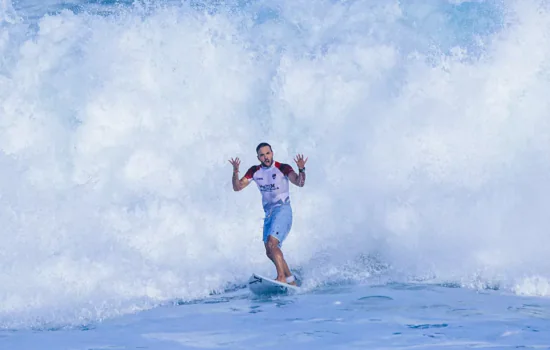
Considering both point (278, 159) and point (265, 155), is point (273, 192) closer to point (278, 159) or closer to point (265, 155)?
point (265, 155)

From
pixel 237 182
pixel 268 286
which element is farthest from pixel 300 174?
pixel 268 286

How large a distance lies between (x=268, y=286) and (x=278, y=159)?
4.32 m

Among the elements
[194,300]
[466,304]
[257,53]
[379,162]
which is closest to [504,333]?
[466,304]

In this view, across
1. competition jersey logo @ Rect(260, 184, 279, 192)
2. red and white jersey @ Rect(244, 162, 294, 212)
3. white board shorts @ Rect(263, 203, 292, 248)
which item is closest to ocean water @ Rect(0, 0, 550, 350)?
white board shorts @ Rect(263, 203, 292, 248)

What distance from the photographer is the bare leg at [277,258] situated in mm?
9625

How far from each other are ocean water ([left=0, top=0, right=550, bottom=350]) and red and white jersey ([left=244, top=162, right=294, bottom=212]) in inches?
42.7

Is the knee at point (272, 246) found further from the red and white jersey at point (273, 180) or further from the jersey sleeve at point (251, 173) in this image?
the jersey sleeve at point (251, 173)

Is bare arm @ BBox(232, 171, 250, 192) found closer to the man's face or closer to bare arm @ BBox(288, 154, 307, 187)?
the man's face

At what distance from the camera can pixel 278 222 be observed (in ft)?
32.2

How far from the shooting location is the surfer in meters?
9.76

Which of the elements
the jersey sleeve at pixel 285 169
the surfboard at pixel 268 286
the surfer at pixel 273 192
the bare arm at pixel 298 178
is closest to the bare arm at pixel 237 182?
the surfer at pixel 273 192

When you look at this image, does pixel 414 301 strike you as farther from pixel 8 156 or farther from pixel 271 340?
pixel 8 156

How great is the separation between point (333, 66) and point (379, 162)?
2.48 metres

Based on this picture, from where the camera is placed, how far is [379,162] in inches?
487
